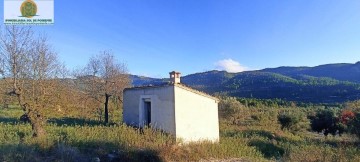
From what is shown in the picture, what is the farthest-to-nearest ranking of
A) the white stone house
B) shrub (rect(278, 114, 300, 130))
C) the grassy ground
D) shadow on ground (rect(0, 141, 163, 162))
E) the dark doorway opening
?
shrub (rect(278, 114, 300, 130))
the dark doorway opening
the white stone house
shadow on ground (rect(0, 141, 163, 162))
the grassy ground

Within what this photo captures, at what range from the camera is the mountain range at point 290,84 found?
69562 millimetres

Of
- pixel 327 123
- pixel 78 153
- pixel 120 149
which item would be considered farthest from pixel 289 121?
pixel 78 153

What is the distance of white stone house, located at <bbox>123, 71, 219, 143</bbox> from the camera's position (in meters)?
14.5

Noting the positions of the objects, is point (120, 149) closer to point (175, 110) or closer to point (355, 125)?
point (175, 110)

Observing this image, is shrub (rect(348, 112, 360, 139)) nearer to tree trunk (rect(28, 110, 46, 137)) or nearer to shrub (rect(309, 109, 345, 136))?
shrub (rect(309, 109, 345, 136))

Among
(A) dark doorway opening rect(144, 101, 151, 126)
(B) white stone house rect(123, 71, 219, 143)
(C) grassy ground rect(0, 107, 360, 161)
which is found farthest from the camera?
(A) dark doorway opening rect(144, 101, 151, 126)

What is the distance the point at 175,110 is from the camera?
14.3 meters

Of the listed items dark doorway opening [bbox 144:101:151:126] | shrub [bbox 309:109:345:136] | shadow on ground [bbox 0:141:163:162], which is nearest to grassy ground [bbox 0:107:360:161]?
shadow on ground [bbox 0:141:163:162]

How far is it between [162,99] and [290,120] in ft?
56.1

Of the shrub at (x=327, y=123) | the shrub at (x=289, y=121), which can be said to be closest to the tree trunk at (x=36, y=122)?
the shrub at (x=289, y=121)

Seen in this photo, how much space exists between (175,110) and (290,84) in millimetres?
80548

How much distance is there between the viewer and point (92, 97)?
76.9ft

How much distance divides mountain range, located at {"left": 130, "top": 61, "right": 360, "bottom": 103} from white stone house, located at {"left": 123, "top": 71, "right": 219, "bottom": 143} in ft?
88.7

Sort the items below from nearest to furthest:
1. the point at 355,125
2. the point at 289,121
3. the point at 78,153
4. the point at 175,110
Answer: the point at 78,153 → the point at 175,110 → the point at 355,125 → the point at 289,121
